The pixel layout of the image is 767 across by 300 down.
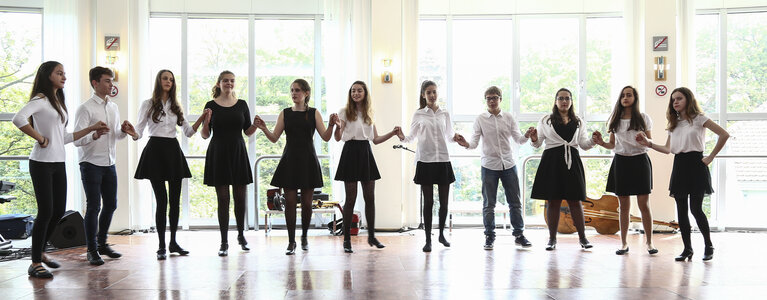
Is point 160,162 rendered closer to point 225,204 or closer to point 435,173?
point 225,204

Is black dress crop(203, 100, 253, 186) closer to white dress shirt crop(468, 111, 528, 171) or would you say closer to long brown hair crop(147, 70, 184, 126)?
long brown hair crop(147, 70, 184, 126)

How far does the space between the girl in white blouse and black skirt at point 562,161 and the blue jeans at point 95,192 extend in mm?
3502

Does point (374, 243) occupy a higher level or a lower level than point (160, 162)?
lower

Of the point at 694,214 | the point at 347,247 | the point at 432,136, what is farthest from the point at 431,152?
the point at 694,214

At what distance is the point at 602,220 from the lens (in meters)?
6.39

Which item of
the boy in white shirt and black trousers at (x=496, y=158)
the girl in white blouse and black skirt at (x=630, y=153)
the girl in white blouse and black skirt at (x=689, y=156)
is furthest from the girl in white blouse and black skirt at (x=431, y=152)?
the girl in white blouse and black skirt at (x=689, y=156)

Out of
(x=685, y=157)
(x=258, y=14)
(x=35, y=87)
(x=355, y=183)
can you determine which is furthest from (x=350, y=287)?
(x=258, y=14)

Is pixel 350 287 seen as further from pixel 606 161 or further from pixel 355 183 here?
pixel 606 161

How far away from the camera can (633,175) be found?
483cm

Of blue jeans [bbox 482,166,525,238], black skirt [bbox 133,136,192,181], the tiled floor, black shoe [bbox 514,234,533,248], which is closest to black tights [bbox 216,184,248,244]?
the tiled floor

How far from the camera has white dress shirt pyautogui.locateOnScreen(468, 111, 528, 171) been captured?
17.0ft

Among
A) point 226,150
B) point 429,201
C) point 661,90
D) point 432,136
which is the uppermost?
point 661,90

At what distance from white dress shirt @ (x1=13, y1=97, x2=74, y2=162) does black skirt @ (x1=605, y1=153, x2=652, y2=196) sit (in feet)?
14.2

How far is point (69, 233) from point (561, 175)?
4.48 m
